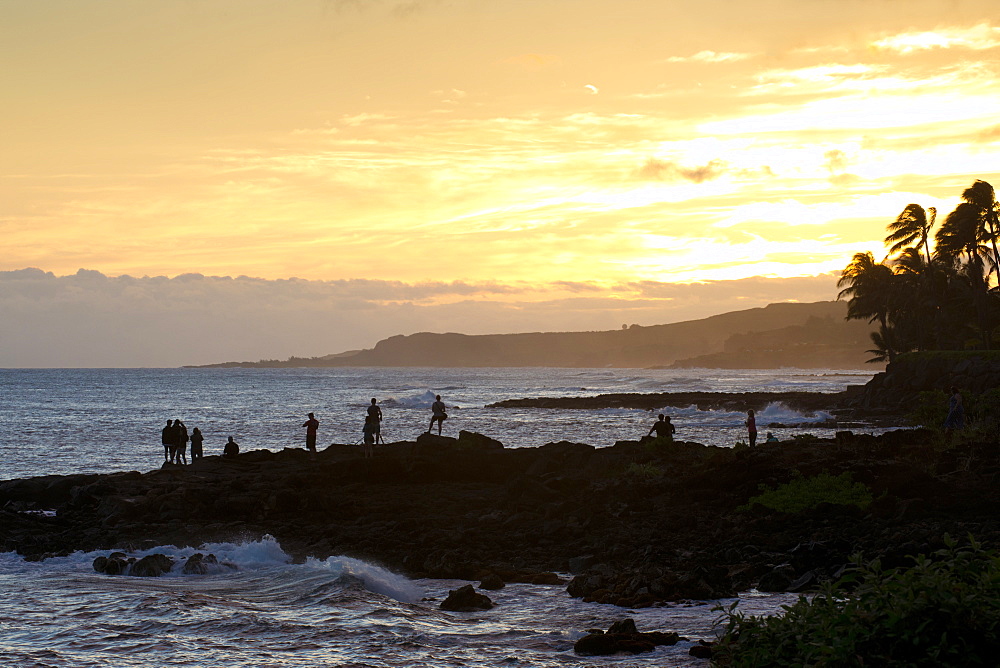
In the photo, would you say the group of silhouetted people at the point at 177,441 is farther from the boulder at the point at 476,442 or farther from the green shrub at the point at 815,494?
the green shrub at the point at 815,494

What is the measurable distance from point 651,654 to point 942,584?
4137 mm

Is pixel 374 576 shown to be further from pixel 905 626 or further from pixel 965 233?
pixel 965 233

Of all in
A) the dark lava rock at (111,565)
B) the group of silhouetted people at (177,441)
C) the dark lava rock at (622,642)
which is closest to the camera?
the dark lava rock at (622,642)

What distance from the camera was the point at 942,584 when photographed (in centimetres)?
523

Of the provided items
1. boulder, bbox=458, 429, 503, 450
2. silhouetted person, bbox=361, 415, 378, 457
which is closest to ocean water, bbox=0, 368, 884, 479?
boulder, bbox=458, 429, 503, 450

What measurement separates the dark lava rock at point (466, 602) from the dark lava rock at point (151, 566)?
17.7 feet

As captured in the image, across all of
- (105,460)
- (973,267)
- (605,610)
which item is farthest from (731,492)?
(973,267)

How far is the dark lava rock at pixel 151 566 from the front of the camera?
13.8 meters

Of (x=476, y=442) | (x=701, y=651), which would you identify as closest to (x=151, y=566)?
(x=701, y=651)

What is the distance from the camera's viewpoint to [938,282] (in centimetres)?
6556

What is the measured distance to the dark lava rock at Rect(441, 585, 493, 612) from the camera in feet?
36.4

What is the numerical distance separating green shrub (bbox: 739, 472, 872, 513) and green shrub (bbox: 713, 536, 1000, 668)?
10339 millimetres

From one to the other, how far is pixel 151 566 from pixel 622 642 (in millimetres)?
8454

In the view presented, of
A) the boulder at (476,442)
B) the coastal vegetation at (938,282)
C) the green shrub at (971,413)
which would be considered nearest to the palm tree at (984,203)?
the coastal vegetation at (938,282)
